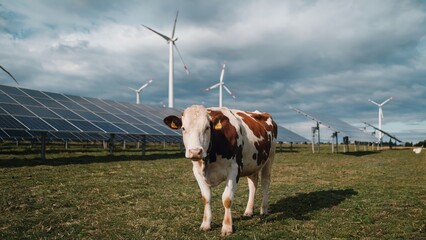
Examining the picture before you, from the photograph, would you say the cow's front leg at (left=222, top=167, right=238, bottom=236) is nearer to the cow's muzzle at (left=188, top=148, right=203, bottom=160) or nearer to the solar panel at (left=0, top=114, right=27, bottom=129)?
the cow's muzzle at (left=188, top=148, right=203, bottom=160)

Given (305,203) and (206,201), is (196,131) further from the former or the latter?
(305,203)

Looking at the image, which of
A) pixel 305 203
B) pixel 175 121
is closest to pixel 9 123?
pixel 175 121

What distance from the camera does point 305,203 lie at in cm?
972

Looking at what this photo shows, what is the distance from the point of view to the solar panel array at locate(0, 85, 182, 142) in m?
21.7

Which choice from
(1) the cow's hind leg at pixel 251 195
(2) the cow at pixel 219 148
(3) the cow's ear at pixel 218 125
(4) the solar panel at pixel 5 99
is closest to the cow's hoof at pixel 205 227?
(2) the cow at pixel 219 148

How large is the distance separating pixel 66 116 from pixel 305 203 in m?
19.6

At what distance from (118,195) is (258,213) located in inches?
173

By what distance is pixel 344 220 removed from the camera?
7.73 m

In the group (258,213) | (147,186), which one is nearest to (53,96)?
(147,186)

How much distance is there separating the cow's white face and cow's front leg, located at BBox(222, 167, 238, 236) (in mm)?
816

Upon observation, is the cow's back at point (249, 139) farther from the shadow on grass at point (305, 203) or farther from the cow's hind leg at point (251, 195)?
the shadow on grass at point (305, 203)

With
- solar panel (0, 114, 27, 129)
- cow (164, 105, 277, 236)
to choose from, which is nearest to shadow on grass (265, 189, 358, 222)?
cow (164, 105, 277, 236)

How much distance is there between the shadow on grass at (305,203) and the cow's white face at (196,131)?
248 cm

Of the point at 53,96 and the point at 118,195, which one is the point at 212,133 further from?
the point at 53,96
